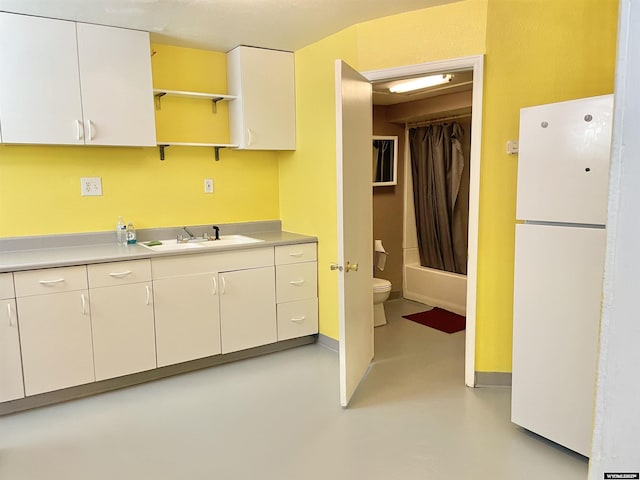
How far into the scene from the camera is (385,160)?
4625mm

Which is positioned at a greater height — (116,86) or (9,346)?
(116,86)

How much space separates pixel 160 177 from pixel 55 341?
1338 millimetres

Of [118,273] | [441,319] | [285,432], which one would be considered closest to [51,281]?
[118,273]

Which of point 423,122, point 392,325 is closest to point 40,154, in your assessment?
point 392,325

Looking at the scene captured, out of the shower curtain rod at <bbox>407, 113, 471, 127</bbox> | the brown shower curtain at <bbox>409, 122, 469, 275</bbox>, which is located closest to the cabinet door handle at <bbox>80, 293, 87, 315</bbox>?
the brown shower curtain at <bbox>409, 122, 469, 275</bbox>

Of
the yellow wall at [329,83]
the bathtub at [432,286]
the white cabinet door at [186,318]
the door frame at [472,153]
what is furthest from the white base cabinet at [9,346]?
the bathtub at [432,286]

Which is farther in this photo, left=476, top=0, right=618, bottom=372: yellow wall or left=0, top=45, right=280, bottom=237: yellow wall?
left=0, top=45, right=280, bottom=237: yellow wall

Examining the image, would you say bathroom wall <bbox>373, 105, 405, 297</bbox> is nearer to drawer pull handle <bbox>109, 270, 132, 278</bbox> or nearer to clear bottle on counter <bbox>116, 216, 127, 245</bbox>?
clear bottle on counter <bbox>116, 216, 127, 245</bbox>

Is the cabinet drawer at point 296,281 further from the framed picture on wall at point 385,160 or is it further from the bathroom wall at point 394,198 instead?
the framed picture on wall at point 385,160

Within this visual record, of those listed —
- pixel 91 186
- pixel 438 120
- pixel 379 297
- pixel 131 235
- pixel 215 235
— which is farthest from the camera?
pixel 438 120

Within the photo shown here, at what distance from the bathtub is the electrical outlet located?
311 cm

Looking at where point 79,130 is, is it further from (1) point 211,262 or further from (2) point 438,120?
(2) point 438,120

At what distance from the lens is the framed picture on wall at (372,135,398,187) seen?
179 inches

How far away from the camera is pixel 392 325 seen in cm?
394
